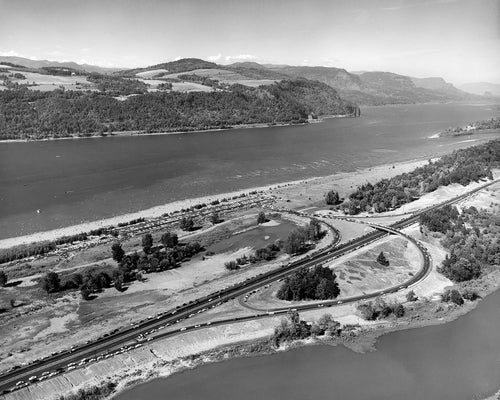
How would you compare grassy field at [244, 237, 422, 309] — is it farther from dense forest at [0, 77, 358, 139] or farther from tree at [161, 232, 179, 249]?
dense forest at [0, 77, 358, 139]

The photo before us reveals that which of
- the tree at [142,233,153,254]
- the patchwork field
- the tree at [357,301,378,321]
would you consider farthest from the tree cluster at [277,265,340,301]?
the patchwork field

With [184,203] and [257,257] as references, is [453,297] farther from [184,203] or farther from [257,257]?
[184,203]

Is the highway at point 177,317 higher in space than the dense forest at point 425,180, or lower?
lower

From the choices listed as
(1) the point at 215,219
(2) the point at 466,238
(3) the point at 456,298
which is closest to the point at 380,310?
(3) the point at 456,298

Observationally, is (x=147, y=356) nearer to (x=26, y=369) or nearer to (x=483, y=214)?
(x=26, y=369)

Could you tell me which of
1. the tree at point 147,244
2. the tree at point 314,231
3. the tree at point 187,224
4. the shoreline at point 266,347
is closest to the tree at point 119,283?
the tree at point 147,244

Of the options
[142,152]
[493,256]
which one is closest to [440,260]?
[493,256]

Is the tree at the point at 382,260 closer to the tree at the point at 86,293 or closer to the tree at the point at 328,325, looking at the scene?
the tree at the point at 328,325
